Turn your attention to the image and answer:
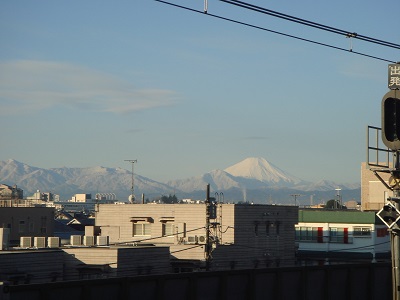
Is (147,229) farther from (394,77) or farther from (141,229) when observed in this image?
(394,77)

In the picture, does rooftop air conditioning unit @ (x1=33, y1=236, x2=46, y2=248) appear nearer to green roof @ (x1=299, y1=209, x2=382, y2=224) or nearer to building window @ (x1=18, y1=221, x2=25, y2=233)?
green roof @ (x1=299, y1=209, x2=382, y2=224)

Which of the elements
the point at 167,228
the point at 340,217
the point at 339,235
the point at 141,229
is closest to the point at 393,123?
the point at 167,228

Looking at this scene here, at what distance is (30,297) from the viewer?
19547 mm

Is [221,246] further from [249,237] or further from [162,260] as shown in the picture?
[162,260]

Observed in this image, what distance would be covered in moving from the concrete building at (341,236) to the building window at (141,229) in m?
19.8

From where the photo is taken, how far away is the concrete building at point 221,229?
239 ft

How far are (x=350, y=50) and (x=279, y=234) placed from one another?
167 feet

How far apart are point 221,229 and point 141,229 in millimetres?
9538

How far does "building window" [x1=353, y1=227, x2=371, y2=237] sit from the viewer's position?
90.2 meters

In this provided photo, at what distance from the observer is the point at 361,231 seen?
90750mm

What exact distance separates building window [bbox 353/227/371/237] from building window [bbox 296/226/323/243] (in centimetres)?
436

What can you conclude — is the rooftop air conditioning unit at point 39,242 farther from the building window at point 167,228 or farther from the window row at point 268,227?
the window row at point 268,227

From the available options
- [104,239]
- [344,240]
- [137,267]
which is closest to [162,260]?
[137,267]

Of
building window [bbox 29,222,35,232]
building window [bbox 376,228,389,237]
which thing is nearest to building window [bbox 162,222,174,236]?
building window [bbox 376,228,389,237]
